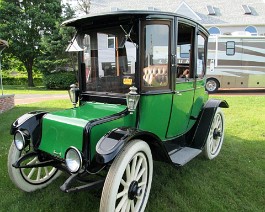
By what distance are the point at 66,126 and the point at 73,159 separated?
40 centimetres

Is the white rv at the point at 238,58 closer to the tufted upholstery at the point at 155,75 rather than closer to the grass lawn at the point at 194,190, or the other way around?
the grass lawn at the point at 194,190

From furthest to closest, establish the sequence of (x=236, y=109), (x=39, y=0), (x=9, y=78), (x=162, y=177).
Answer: (x=9, y=78) < (x=39, y=0) < (x=236, y=109) < (x=162, y=177)

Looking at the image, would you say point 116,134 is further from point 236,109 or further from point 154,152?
point 236,109

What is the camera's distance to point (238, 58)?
13.3m

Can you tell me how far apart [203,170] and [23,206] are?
2487mm

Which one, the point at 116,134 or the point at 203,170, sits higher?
the point at 116,134

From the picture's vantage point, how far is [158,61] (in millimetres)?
3105

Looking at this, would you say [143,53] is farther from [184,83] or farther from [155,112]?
[184,83]

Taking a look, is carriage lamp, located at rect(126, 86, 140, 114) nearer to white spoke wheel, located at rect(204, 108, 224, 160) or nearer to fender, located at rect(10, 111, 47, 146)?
fender, located at rect(10, 111, 47, 146)

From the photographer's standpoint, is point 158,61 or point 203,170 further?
point 203,170

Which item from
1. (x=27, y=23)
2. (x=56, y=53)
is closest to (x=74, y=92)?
(x=56, y=53)

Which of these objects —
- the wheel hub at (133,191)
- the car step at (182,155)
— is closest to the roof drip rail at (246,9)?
the car step at (182,155)

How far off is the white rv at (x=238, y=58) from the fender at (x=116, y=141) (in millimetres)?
11424

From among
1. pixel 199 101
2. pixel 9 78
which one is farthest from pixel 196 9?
pixel 199 101
